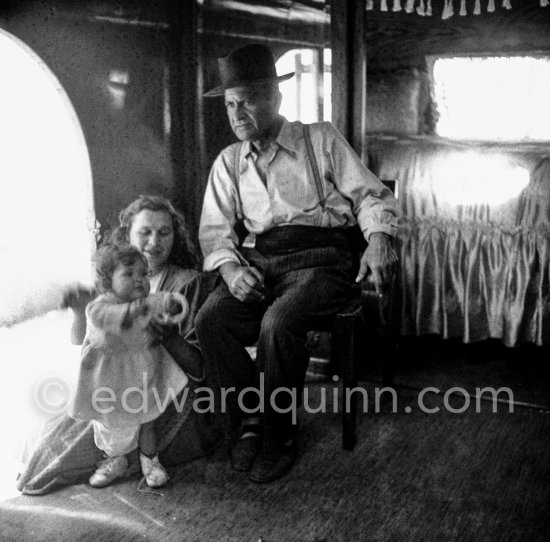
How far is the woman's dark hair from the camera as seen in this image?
3219 mm

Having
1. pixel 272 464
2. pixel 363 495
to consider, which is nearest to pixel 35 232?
pixel 272 464

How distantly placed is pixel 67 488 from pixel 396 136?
252cm

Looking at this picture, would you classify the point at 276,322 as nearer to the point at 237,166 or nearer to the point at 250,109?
the point at 237,166

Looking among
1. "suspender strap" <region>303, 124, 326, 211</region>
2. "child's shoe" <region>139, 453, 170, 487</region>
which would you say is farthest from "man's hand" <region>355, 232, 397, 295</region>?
"child's shoe" <region>139, 453, 170, 487</region>

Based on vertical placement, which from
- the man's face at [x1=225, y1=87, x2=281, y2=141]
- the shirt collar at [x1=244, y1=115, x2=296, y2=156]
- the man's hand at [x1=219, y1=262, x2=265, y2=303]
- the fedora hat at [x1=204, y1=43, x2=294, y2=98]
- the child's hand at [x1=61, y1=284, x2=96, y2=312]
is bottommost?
the child's hand at [x1=61, y1=284, x2=96, y2=312]

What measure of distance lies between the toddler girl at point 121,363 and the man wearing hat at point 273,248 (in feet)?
1.12

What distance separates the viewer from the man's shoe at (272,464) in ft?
9.85

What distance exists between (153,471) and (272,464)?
0.50 meters

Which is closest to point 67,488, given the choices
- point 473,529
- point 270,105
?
point 473,529

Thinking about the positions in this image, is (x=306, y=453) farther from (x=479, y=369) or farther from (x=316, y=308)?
(x=479, y=369)

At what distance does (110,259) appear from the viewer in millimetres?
2904

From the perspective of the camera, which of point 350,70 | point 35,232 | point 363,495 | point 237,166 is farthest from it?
Answer: point 35,232

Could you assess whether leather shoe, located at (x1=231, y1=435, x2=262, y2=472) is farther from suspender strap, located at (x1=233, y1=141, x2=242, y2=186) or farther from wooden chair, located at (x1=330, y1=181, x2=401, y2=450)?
suspender strap, located at (x1=233, y1=141, x2=242, y2=186)

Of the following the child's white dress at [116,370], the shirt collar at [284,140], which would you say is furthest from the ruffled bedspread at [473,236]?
the child's white dress at [116,370]
